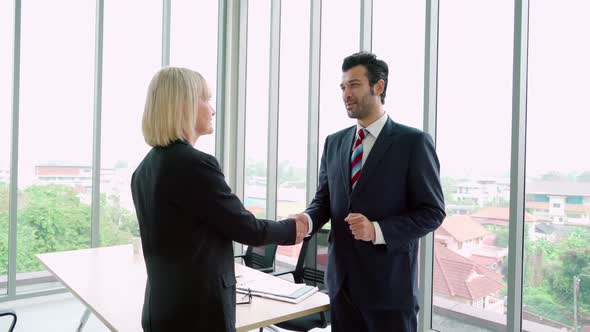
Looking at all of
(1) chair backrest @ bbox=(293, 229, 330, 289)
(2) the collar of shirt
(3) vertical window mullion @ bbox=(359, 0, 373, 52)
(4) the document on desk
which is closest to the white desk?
(4) the document on desk

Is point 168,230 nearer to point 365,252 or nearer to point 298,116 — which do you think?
point 365,252

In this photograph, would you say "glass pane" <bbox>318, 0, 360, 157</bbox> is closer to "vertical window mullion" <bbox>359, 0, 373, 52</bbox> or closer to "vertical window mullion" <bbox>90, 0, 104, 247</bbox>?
"vertical window mullion" <bbox>359, 0, 373, 52</bbox>

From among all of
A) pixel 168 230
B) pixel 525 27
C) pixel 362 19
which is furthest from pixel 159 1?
pixel 168 230

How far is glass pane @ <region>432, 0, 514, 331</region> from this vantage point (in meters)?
2.78

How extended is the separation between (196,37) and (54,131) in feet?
6.50

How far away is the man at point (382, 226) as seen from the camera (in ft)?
5.43

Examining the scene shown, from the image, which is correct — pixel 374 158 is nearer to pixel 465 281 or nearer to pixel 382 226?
pixel 382 226

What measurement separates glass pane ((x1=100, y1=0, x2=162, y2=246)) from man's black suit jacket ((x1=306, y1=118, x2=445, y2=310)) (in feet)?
11.0

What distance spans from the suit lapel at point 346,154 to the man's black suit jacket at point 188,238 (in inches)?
21.7

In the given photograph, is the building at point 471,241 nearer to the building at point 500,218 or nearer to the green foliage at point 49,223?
the building at point 500,218

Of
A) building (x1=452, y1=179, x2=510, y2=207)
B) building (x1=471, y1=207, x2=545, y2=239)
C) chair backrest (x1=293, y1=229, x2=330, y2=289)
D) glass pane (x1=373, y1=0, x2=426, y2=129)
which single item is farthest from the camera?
glass pane (x1=373, y1=0, x2=426, y2=129)

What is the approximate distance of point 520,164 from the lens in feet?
8.79

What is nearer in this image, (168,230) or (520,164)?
(168,230)

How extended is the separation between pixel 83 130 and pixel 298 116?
2237mm
